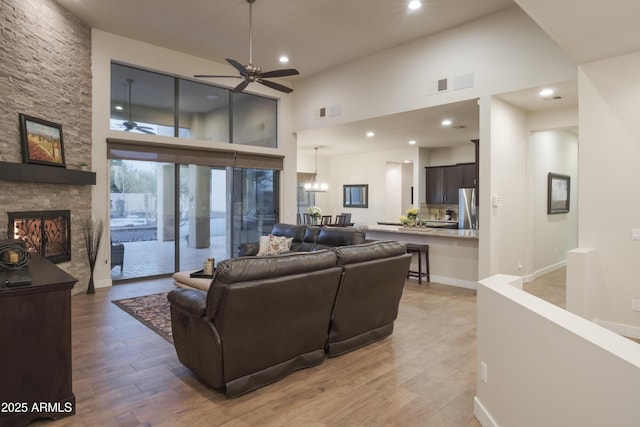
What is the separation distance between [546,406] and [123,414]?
2477 millimetres

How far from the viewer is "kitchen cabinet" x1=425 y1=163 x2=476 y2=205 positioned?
385 inches

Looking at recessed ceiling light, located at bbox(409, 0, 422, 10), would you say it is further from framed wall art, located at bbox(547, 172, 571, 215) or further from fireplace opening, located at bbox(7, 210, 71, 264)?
fireplace opening, located at bbox(7, 210, 71, 264)

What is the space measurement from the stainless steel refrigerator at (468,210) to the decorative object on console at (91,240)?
25.4ft

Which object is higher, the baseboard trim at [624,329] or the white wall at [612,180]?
the white wall at [612,180]

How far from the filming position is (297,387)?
9.20 ft

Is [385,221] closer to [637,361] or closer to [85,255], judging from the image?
[85,255]

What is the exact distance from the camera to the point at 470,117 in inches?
262

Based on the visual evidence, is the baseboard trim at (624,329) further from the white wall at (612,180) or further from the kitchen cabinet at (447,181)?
the kitchen cabinet at (447,181)

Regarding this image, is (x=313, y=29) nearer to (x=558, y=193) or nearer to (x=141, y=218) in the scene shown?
(x=141, y=218)

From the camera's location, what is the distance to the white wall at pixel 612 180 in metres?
3.85

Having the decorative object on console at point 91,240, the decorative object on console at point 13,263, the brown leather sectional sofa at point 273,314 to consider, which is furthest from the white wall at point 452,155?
the decorative object on console at point 13,263

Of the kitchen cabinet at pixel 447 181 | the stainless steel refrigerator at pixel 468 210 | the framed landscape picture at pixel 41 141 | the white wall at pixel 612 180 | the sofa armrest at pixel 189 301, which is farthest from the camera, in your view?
the kitchen cabinet at pixel 447 181

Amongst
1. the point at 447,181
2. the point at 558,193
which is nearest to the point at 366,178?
the point at 447,181

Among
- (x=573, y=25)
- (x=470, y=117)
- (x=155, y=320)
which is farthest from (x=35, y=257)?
(x=470, y=117)
